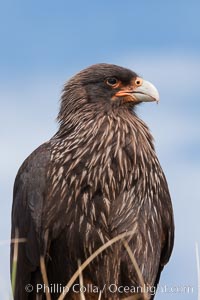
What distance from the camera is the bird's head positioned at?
616 centimetres

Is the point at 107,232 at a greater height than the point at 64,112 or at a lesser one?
lesser

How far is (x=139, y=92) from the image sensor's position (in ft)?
20.4

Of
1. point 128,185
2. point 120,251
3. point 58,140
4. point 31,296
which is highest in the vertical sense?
point 58,140

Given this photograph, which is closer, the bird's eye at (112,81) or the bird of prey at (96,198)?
the bird of prey at (96,198)

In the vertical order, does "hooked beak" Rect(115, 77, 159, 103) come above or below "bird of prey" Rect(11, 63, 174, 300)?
above

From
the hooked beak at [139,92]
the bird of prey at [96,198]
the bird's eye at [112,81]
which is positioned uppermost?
the bird's eye at [112,81]

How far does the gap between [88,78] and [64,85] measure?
0.31 metres

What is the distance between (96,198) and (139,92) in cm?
111

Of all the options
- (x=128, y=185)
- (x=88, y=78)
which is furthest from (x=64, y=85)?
(x=128, y=185)

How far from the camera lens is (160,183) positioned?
603 centimetres

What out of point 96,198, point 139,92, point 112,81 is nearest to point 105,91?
point 112,81

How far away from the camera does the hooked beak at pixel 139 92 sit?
6.14 metres

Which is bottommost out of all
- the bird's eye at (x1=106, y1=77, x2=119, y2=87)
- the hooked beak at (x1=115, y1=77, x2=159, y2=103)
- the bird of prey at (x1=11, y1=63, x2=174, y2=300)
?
the bird of prey at (x1=11, y1=63, x2=174, y2=300)

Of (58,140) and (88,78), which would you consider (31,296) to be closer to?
(58,140)
